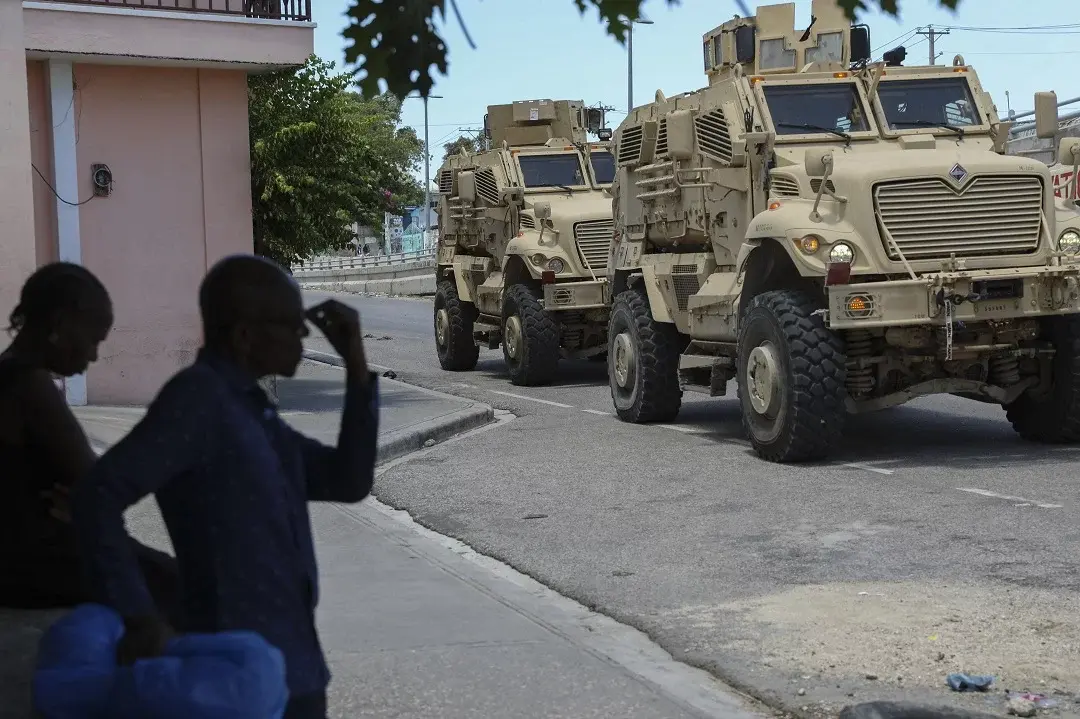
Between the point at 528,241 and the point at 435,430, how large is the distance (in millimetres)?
4807

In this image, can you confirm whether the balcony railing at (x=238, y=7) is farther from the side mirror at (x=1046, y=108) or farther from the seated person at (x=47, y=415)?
the seated person at (x=47, y=415)

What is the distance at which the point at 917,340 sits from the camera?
1030cm

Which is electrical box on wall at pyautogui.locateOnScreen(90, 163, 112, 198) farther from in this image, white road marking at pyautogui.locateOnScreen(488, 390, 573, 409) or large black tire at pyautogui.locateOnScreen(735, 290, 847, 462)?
large black tire at pyautogui.locateOnScreen(735, 290, 847, 462)

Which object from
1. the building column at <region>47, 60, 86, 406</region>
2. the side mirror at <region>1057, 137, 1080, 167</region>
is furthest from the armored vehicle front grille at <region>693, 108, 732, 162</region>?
the building column at <region>47, 60, 86, 406</region>

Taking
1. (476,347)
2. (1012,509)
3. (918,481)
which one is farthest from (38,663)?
(476,347)

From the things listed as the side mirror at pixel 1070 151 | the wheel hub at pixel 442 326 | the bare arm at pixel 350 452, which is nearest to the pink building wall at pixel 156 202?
the wheel hub at pixel 442 326

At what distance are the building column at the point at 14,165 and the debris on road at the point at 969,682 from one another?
8.48 metres

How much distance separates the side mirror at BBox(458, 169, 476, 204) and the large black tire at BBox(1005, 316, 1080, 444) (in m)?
9.38

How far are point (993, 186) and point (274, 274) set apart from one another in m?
8.29

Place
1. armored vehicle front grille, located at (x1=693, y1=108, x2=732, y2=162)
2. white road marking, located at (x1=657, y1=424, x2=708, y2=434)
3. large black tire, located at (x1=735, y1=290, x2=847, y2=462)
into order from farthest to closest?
white road marking, located at (x1=657, y1=424, x2=708, y2=434), armored vehicle front grille, located at (x1=693, y1=108, x2=732, y2=162), large black tire, located at (x1=735, y1=290, x2=847, y2=462)

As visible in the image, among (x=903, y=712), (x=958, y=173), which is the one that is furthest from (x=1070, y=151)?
(x=903, y=712)

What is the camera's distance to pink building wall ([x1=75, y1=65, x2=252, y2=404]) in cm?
1485

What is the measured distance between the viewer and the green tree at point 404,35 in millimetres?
3762

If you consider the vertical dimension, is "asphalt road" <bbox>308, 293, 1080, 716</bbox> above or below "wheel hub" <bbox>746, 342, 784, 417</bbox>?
below
